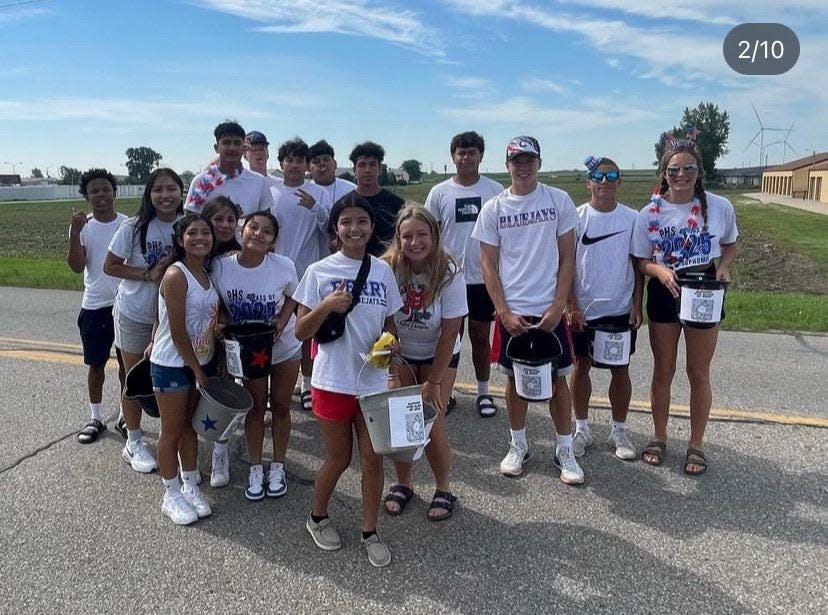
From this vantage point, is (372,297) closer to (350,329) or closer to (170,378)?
(350,329)

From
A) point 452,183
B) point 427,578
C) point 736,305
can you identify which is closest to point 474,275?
point 452,183

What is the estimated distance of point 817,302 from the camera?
9.50 m

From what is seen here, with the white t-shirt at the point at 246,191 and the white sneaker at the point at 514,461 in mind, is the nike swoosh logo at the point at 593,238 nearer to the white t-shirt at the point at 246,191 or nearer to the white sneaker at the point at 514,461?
the white sneaker at the point at 514,461

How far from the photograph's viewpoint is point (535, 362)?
12.5ft

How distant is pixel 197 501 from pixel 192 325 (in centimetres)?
101

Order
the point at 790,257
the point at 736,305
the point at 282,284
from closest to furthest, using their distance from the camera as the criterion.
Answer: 1. the point at 282,284
2. the point at 736,305
3. the point at 790,257

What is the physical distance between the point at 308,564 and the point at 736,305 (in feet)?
26.3

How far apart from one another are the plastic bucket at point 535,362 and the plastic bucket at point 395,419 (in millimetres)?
1039

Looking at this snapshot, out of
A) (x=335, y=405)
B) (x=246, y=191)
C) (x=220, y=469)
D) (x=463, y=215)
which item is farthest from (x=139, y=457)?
(x=463, y=215)

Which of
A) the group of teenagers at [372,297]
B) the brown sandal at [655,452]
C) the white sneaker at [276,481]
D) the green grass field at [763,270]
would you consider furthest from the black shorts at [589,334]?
the white sneaker at [276,481]

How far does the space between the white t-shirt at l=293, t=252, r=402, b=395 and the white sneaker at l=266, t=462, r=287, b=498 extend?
1.02m

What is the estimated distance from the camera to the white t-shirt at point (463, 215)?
16.5 feet

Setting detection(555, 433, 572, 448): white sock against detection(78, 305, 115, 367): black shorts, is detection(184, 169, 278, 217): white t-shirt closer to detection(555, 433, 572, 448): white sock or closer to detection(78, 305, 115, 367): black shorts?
detection(78, 305, 115, 367): black shorts

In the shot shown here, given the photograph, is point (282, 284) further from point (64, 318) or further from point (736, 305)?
point (736, 305)
